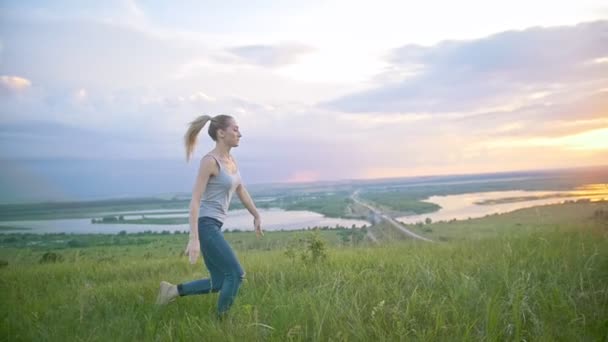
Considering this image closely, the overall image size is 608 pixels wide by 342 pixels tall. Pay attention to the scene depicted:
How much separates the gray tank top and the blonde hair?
347 mm

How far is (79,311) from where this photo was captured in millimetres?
4793

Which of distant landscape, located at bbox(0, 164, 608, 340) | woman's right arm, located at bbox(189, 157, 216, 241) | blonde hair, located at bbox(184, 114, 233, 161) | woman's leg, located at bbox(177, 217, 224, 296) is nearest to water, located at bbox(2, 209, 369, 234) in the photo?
distant landscape, located at bbox(0, 164, 608, 340)

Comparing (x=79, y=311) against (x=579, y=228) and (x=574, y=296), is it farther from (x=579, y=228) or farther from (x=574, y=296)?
(x=579, y=228)

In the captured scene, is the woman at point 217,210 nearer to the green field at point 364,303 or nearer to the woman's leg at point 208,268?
the woman's leg at point 208,268

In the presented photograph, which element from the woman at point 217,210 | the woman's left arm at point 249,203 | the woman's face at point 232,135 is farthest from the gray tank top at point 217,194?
the woman's left arm at point 249,203

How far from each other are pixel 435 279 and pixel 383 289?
30.2 inches

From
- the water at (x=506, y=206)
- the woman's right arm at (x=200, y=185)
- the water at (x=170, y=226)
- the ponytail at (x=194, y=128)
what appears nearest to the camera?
the woman's right arm at (x=200, y=185)

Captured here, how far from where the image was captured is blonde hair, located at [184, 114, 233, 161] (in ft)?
14.4

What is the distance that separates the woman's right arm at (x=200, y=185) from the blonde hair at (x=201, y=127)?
0.38m

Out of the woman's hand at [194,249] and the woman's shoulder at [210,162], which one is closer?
the woman's hand at [194,249]

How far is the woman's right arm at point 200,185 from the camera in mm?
4039

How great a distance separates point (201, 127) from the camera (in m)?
4.54

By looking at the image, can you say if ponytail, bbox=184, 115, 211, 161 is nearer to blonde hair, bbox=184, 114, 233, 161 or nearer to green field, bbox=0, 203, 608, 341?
blonde hair, bbox=184, 114, 233, 161

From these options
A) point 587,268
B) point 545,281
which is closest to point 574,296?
point 545,281
